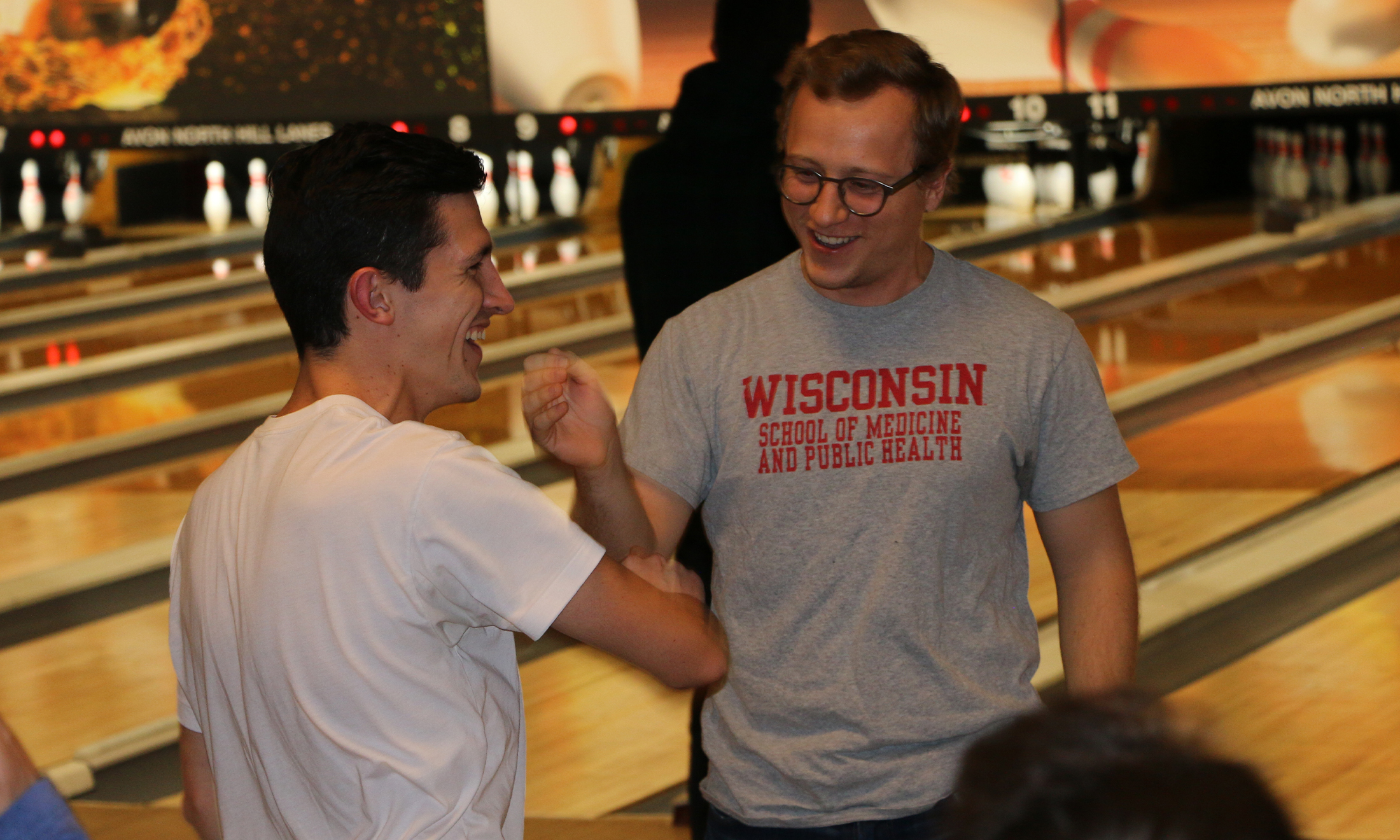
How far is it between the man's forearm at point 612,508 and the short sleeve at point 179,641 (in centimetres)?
33

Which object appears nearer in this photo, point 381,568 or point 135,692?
point 381,568

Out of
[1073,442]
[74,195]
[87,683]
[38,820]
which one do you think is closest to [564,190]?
[74,195]

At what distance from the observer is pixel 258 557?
1038 mm

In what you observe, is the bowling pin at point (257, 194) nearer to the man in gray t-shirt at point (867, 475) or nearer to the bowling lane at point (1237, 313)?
the bowling lane at point (1237, 313)

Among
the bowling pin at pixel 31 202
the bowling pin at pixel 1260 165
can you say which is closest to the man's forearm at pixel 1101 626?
the bowling pin at pixel 1260 165

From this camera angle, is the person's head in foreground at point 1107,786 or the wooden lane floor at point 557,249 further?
the wooden lane floor at point 557,249

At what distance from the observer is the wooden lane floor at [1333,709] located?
2.34 m

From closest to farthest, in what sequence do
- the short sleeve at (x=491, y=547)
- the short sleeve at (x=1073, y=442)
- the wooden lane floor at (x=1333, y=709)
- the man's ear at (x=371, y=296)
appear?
1. the short sleeve at (x=491, y=547)
2. the man's ear at (x=371, y=296)
3. the short sleeve at (x=1073, y=442)
4. the wooden lane floor at (x=1333, y=709)

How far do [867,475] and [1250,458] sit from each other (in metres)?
3.04

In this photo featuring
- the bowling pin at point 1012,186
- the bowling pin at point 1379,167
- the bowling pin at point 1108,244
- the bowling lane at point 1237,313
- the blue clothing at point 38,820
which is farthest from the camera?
the bowling pin at point 1012,186

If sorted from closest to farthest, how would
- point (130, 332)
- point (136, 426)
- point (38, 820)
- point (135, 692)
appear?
1. point (38, 820)
2. point (135, 692)
3. point (136, 426)
4. point (130, 332)

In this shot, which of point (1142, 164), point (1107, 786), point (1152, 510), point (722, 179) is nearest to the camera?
point (1107, 786)

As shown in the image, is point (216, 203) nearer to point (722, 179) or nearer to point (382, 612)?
point (722, 179)

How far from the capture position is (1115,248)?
7.44 m
